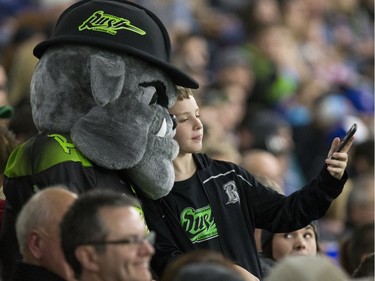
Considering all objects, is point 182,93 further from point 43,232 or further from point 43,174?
point 43,232

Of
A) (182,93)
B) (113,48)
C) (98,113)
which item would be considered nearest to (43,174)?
(98,113)

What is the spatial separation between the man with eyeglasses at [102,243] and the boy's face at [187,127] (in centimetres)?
137

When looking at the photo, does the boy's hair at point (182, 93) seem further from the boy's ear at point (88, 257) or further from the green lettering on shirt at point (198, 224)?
the boy's ear at point (88, 257)

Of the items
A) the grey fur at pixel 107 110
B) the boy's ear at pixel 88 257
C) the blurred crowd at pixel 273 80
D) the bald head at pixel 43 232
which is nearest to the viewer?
the boy's ear at pixel 88 257

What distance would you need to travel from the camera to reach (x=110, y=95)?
484 cm

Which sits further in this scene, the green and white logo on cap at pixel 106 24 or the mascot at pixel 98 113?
the green and white logo on cap at pixel 106 24

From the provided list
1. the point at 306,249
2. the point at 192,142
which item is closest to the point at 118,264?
the point at 192,142

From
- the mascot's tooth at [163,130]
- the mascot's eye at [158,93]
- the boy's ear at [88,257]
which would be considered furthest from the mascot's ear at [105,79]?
the boy's ear at [88,257]

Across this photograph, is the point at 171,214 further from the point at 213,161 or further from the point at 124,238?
the point at 124,238

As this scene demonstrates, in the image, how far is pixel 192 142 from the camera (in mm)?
5184

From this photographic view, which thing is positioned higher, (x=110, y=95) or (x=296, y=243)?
(x=110, y=95)

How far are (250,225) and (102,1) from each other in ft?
4.08

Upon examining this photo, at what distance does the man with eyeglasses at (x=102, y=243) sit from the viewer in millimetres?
3760

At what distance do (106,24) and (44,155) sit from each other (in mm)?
671
